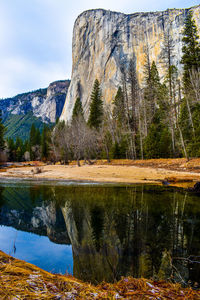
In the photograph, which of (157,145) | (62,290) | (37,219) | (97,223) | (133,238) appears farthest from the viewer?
(157,145)

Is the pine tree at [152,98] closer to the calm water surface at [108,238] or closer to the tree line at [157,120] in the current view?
the tree line at [157,120]

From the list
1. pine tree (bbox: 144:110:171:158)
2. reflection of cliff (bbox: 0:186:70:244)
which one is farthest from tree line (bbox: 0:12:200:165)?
reflection of cliff (bbox: 0:186:70:244)

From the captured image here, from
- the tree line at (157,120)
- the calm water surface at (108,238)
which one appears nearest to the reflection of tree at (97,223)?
the calm water surface at (108,238)

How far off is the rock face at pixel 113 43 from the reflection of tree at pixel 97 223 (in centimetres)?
5572

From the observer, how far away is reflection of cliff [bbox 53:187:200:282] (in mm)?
3055

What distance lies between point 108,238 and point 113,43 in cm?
7478

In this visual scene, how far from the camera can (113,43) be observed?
6650 cm

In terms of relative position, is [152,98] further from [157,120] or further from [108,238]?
[108,238]

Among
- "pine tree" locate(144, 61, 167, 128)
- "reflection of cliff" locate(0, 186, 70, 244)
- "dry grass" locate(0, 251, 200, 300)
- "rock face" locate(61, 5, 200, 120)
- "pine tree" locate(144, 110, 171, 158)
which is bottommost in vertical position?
"reflection of cliff" locate(0, 186, 70, 244)

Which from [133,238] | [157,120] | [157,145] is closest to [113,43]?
[157,120]

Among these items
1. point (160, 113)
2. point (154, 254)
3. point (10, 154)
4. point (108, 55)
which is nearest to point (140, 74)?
point (108, 55)

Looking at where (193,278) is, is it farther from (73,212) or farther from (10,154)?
(10,154)

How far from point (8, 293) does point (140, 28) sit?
7877 cm

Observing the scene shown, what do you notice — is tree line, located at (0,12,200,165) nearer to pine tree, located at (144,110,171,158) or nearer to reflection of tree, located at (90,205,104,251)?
pine tree, located at (144,110,171,158)
